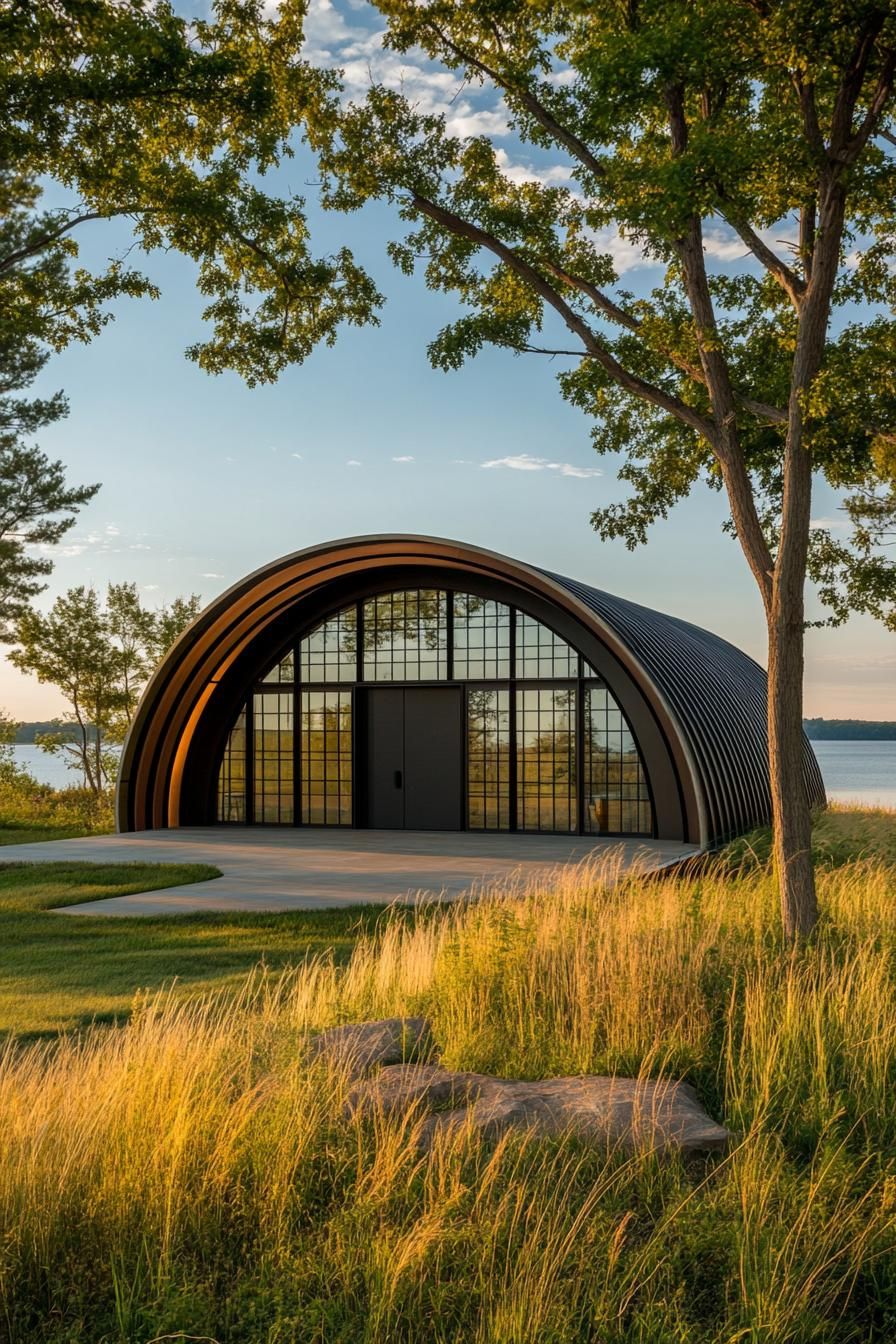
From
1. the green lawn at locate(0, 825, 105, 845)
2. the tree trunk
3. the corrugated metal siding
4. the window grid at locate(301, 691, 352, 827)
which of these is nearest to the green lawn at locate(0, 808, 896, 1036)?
the tree trunk

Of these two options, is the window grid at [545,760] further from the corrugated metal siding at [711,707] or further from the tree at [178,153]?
the tree at [178,153]

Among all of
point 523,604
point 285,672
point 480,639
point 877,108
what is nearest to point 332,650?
point 285,672

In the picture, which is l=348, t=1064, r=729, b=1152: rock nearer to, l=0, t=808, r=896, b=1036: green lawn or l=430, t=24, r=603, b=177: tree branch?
l=0, t=808, r=896, b=1036: green lawn

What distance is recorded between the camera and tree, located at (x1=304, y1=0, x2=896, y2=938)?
755 centimetres

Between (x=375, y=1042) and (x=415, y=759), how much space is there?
49.6ft

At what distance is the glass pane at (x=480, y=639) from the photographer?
64.2 feet

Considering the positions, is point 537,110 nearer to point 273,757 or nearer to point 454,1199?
point 454,1199

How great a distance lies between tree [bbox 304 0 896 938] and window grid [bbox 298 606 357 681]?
10.0m

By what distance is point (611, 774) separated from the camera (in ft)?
60.2

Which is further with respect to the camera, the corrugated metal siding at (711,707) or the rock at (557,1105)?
the corrugated metal siding at (711,707)

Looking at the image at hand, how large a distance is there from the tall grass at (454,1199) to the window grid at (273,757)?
51.1 feet

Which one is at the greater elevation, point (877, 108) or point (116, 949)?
point (877, 108)

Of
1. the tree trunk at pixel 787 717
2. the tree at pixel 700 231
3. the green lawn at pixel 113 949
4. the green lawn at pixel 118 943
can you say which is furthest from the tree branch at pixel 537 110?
the green lawn at pixel 113 949

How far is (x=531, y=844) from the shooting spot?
1730 centimetres
